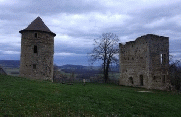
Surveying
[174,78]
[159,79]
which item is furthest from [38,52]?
[174,78]

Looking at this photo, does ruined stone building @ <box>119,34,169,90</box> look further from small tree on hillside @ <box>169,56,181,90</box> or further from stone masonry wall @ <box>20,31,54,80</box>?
stone masonry wall @ <box>20,31,54,80</box>

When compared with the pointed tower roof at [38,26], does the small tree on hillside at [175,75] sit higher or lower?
lower

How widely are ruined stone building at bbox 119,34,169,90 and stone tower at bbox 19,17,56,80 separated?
1323cm

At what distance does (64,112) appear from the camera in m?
7.77

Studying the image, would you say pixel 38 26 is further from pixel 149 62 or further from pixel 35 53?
pixel 149 62

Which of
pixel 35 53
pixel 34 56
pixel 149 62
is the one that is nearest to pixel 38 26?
pixel 35 53

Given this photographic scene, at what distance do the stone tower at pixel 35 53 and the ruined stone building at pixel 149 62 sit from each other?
1323 centimetres

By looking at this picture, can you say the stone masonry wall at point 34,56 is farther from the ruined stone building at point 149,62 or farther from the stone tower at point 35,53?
the ruined stone building at point 149,62

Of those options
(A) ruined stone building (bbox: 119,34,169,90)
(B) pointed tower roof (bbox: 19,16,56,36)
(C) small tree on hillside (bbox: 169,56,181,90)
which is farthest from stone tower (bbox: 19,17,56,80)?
(C) small tree on hillside (bbox: 169,56,181,90)

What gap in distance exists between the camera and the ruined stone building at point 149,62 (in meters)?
22.6

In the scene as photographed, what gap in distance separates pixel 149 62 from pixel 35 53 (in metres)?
16.3

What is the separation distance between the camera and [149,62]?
22.4 meters

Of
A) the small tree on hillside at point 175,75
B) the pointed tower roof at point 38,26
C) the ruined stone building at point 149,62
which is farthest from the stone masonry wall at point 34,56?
the small tree on hillside at point 175,75

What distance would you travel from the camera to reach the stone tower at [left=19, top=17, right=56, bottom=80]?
74.2ft
